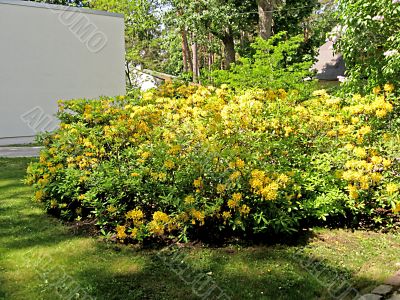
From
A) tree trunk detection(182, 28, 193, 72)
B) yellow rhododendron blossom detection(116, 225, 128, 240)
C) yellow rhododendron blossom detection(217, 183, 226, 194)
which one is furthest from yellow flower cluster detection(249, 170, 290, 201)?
tree trunk detection(182, 28, 193, 72)

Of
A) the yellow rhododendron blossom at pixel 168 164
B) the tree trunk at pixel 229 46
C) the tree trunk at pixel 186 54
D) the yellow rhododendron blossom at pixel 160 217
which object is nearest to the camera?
the yellow rhododendron blossom at pixel 160 217

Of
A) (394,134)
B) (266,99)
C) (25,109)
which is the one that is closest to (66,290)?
→ (266,99)

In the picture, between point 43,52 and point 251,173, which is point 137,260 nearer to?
point 251,173

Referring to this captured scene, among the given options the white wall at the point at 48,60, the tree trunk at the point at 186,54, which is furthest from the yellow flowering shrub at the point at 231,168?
the tree trunk at the point at 186,54

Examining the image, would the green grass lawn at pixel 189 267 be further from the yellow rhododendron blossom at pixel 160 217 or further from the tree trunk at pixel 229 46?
the tree trunk at pixel 229 46

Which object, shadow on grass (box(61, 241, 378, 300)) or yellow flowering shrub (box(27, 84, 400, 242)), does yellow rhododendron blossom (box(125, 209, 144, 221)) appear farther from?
shadow on grass (box(61, 241, 378, 300))

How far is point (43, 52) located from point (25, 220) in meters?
10.3

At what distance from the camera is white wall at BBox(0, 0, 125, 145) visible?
43.2ft

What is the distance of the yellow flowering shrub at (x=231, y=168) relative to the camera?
3.91 meters

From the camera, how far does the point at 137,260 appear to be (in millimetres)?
→ 3607

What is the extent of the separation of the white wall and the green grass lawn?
944 centimetres

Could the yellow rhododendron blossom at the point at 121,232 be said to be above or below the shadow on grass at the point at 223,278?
above

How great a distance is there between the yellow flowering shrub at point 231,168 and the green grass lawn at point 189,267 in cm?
24

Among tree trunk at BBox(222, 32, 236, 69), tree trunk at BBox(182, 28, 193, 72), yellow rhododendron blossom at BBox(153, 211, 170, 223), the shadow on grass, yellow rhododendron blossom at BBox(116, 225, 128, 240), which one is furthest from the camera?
tree trunk at BBox(182, 28, 193, 72)
